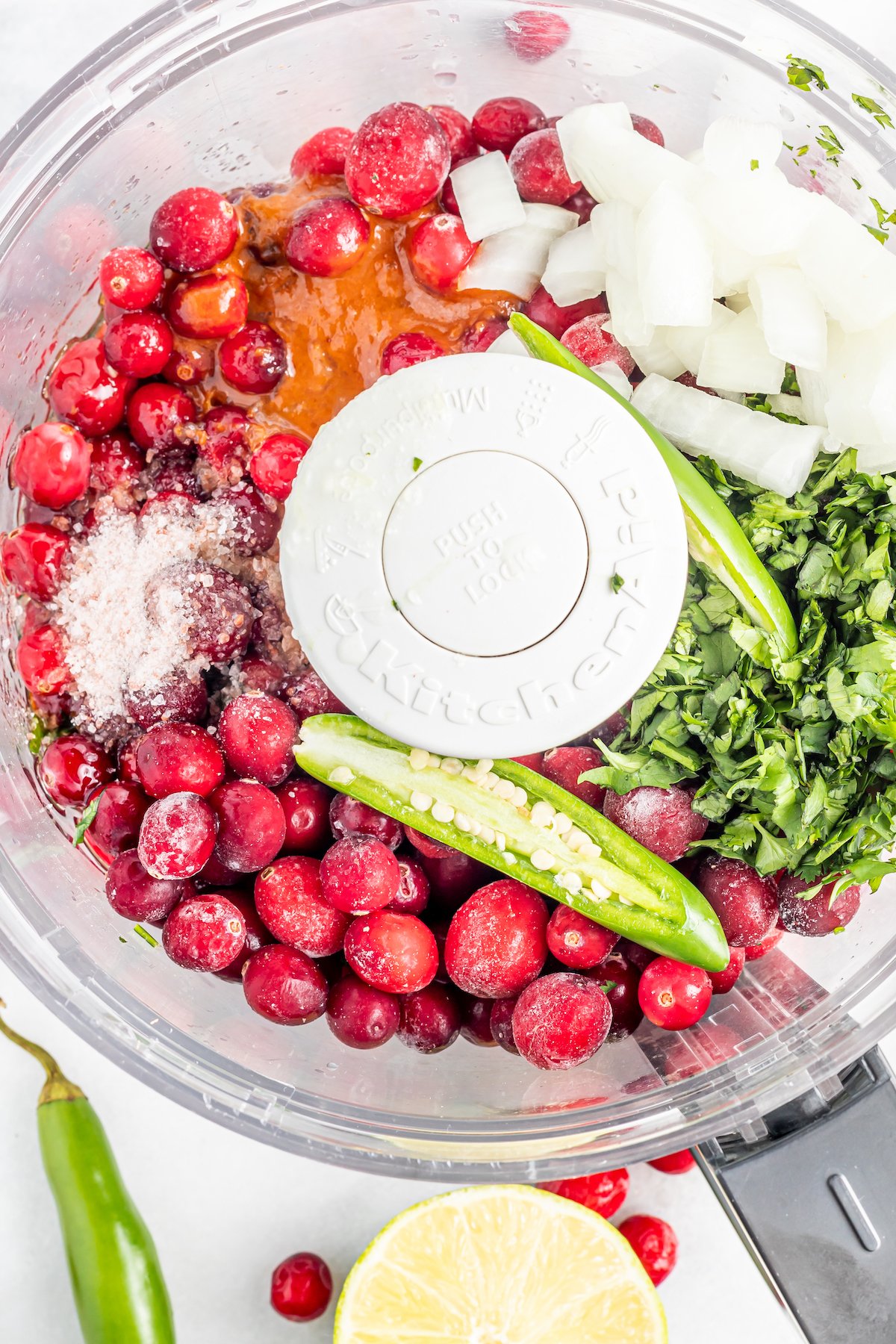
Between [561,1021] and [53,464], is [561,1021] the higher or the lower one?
the lower one

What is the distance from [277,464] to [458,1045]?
33.9 inches

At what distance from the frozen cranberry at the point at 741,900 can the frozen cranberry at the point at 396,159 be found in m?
1.00

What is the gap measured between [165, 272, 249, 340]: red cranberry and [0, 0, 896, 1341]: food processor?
0.20m

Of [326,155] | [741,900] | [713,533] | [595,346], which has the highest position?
[326,155]

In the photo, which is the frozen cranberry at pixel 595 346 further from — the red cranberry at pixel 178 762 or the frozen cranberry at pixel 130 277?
the red cranberry at pixel 178 762

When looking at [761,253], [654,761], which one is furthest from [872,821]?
[761,253]

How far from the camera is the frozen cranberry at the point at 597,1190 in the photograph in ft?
5.27

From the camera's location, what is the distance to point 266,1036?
4.84 ft

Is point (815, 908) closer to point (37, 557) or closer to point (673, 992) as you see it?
point (673, 992)

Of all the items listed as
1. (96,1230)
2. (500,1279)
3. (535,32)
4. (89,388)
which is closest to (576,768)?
(500,1279)

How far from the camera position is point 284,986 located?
4.45ft

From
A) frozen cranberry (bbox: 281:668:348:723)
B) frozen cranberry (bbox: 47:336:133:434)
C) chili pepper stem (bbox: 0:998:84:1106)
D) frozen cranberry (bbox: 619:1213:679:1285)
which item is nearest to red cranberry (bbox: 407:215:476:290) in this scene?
frozen cranberry (bbox: 47:336:133:434)

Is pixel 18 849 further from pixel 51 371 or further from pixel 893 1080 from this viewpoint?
pixel 893 1080

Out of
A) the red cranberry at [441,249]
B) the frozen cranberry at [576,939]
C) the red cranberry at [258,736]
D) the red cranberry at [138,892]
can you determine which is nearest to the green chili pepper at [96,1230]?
the red cranberry at [138,892]
